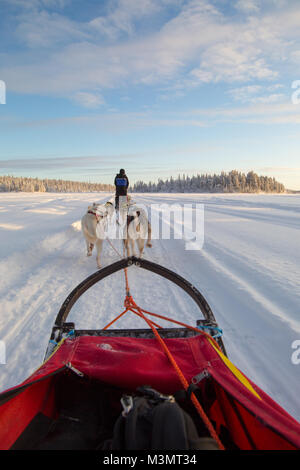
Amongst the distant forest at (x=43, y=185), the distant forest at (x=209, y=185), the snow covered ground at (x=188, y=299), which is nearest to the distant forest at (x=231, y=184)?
the distant forest at (x=209, y=185)

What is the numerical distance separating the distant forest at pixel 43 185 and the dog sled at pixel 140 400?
10982 centimetres

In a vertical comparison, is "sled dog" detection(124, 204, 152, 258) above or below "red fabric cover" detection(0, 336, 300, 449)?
above

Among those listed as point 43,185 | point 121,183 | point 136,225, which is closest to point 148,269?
point 136,225

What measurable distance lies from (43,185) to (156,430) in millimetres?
125962

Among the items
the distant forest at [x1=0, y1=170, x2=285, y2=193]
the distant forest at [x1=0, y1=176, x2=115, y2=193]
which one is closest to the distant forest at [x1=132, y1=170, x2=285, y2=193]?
the distant forest at [x1=0, y1=170, x2=285, y2=193]

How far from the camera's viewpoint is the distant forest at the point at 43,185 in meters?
100

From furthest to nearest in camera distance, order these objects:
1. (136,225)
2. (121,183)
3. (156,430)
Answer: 1. (121,183)
2. (136,225)
3. (156,430)

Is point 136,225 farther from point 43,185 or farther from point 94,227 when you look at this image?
point 43,185

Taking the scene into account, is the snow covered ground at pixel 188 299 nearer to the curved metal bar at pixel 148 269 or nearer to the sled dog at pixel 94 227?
the sled dog at pixel 94 227

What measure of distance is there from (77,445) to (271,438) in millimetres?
735

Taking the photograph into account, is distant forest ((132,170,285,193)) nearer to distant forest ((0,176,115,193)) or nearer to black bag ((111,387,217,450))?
distant forest ((0,176,115,193))

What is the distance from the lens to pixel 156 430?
73 cm

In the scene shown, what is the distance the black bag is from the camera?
0.69m
